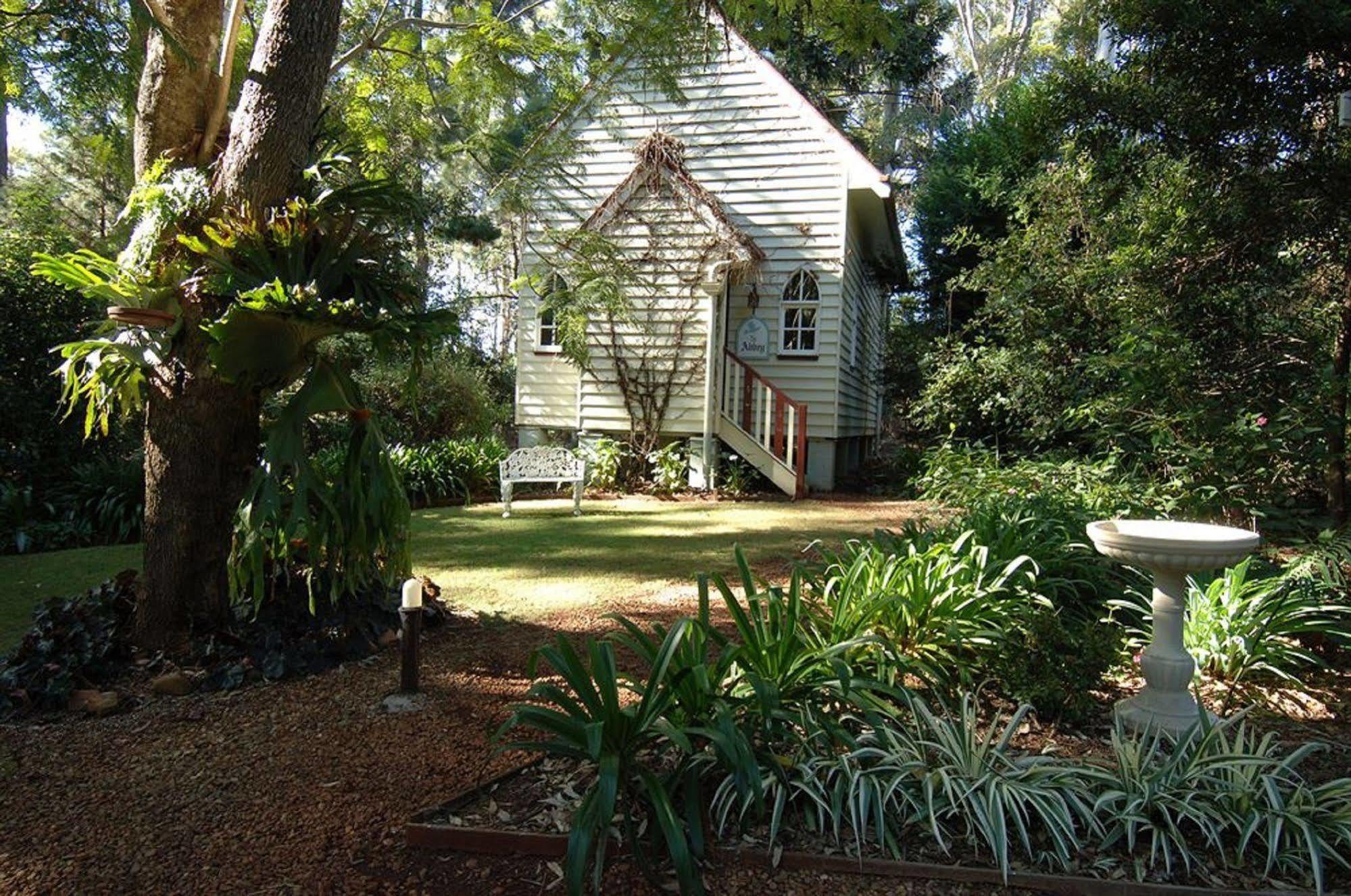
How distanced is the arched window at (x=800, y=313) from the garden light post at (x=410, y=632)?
9790mm

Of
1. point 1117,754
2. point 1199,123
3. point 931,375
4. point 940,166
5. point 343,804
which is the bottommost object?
point 343,804

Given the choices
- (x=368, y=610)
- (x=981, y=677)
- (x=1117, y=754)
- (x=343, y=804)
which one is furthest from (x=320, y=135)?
(x=1117, y=754)

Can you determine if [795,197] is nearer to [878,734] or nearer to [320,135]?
[320,135]

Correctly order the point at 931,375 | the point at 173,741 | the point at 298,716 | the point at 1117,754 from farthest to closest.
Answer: the point at 931,375, the point at 298,716, the point at 173,741, the point at 1117,754

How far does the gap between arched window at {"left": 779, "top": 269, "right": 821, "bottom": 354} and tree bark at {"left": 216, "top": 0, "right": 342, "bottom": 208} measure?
9.39 metres

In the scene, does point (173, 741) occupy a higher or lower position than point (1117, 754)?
lower

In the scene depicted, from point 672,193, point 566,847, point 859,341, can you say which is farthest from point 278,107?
point 859,341

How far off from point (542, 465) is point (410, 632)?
6.86 meters

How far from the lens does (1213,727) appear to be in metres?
2.88

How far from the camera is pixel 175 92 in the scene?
4.42 m

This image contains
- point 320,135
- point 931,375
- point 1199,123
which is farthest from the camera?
point 931,375

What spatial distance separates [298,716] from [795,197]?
36.5ft

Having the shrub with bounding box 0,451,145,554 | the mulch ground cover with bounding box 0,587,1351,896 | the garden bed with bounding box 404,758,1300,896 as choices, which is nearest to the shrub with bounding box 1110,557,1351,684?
the mulch ground cover with bounding box 0,587,1351,896

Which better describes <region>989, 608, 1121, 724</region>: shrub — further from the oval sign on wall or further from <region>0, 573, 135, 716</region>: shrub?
the oval sign on wall
